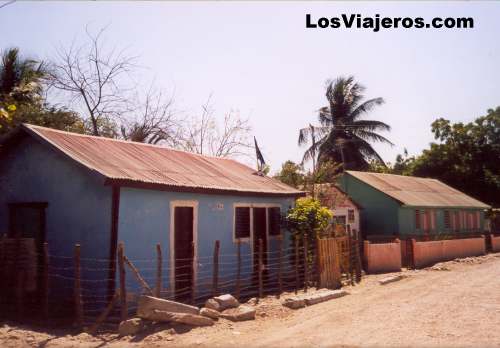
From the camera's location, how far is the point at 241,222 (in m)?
13.5

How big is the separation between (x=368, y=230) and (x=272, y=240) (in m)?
13.4

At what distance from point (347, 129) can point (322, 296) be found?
23021mm

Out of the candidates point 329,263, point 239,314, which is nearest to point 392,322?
point 239,314

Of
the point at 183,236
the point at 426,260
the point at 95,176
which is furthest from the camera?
the point at 426,260

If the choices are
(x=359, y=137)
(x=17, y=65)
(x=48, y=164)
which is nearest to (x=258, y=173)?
(x=48, y=164)

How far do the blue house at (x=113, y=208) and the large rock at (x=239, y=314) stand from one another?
0.96 metres

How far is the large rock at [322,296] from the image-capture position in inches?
447

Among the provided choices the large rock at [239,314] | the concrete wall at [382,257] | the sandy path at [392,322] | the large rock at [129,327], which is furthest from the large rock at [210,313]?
the concrete wall at [382,257]

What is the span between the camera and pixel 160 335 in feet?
26.8

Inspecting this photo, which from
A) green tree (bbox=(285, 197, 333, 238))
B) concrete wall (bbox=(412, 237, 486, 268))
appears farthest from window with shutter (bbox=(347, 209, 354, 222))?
green tree (bbox=(285, 197, 333, 238))

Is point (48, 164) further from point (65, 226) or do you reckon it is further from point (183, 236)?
point (183, 236)

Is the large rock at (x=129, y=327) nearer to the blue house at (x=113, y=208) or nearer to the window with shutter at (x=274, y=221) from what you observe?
the blue house at (x=113, y=208)

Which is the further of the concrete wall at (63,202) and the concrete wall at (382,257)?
the concrete wall at (382,257)

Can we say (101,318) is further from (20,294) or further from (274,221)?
(274,221)
